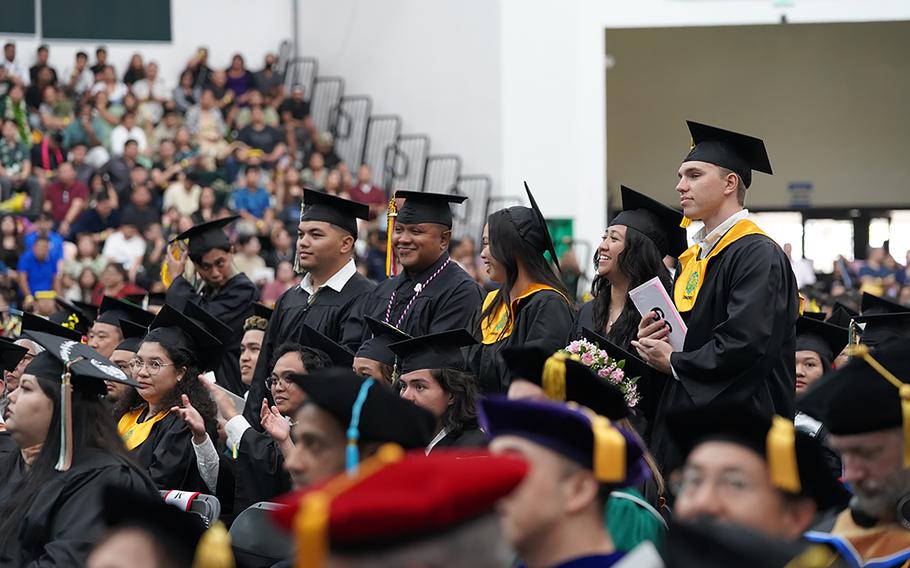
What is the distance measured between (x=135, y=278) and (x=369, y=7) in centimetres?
828

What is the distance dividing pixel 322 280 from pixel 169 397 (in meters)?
1.37

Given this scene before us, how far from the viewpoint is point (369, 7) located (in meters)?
21.6

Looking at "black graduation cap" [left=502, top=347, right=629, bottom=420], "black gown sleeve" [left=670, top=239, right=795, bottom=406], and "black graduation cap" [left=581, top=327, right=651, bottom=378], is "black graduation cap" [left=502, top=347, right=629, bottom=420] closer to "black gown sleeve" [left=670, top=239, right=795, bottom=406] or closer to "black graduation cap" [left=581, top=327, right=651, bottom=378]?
"black gown sleeve" [left=670, top=239, right=795, bottom=406]

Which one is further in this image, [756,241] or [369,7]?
[369,7]

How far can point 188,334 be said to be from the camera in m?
6.84

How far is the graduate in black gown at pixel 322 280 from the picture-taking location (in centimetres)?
754

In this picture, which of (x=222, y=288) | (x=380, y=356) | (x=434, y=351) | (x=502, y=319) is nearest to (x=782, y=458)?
(x=434, y=351)

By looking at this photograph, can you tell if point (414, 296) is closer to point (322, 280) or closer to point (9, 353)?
point (322, 280)

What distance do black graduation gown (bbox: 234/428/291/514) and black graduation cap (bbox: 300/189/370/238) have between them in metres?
2.02

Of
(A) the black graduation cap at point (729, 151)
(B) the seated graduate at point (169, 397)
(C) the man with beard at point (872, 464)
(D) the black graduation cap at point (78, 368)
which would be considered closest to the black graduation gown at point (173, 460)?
(B) the seated graduate at point (169, 397)

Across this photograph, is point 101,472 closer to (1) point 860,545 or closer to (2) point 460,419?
(2) point 460,419

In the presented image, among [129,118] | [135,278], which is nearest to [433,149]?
[129,118]

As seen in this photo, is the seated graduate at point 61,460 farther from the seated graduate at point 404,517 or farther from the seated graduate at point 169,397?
the seated graduate at point 404,517

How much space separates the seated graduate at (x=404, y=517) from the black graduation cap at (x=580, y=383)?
1.72 m
